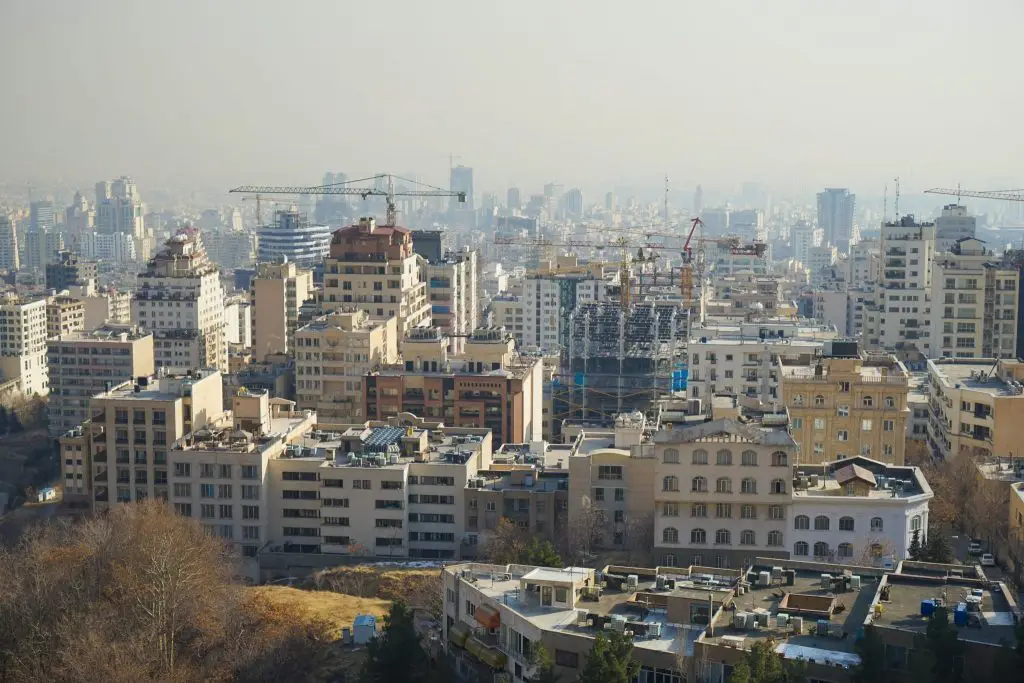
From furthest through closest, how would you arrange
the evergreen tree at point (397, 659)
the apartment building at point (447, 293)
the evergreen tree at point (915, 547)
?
the apartment building at point (447, 293) < the evergreen tree at point (915, 547) < the evergreen tree at point (397, 659)

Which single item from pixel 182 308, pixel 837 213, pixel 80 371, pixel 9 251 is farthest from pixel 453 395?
pixel 837 213

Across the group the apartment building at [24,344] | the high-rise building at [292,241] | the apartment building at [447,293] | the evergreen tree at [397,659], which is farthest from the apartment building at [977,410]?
the high-rise building at [292,241]

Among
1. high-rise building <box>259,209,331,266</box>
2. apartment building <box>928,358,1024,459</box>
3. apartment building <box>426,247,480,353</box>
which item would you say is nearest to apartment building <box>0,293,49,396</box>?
apartment building <box>426,247,480,353</box>

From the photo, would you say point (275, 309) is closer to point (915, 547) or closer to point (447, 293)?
point (447, 293)

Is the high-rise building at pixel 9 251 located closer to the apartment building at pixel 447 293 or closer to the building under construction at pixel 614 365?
the apartment building at pixel 447 293

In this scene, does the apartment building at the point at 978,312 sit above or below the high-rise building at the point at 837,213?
below

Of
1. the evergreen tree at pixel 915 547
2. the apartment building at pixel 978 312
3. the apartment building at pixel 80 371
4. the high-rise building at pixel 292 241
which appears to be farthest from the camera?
the high-rise building at pixel 292 241

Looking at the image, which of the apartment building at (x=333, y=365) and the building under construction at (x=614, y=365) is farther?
the building under construction at (x=614, y=365)
